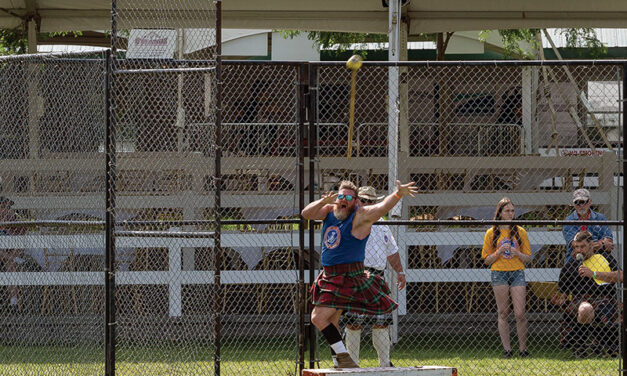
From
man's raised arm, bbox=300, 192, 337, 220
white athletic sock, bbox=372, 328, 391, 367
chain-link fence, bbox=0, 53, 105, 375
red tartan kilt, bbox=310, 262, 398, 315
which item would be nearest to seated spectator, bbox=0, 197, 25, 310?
chain-link fence, bbox=0, 53, 105, 375

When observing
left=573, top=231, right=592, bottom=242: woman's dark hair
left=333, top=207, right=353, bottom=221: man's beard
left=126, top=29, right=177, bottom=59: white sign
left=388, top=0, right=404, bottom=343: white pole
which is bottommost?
left=573, top=231, right=592, bottom=242: woman's dark hair

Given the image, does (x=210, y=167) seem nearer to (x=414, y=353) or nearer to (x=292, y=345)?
(x=292, y=345)

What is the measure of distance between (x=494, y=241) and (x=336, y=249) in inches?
111

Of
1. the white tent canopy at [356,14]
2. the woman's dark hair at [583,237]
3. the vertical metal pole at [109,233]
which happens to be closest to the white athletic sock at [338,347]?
the vertical metal pole at [109,233]

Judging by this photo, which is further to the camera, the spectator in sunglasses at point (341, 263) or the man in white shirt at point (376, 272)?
the man in white shirt at point (376, 272)

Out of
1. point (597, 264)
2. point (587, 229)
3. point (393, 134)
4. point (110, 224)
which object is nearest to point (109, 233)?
point (110, 224)

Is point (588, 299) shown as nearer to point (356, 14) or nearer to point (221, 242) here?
point (221, 242)

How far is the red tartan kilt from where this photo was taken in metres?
7.25

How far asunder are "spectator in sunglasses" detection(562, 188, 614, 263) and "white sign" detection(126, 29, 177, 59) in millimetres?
4497

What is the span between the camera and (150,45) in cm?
731

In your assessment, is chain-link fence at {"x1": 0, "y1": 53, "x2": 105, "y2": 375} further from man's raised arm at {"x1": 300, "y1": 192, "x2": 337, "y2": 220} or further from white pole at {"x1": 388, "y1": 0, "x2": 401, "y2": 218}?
white pole at {"x1": 388, "y1": 0, "x2": 401, "y2": 218}

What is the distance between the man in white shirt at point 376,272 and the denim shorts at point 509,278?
4.62 ft

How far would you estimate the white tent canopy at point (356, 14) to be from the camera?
12055 millimetres

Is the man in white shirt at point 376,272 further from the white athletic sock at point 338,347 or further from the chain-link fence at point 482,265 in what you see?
the white athletic sock at point 338,347
